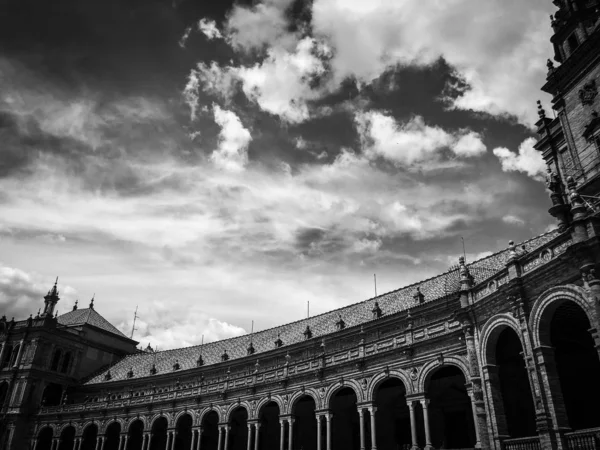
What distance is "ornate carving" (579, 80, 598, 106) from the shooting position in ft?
103

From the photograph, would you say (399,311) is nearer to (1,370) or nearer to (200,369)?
(200,369)

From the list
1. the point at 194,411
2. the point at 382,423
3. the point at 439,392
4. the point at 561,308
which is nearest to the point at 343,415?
the point at 382,423

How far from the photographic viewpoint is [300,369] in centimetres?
3881

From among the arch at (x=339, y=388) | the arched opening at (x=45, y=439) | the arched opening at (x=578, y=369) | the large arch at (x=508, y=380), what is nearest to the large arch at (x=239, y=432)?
the arch at (x=339, y=388)

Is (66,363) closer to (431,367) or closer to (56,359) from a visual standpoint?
(56,359)

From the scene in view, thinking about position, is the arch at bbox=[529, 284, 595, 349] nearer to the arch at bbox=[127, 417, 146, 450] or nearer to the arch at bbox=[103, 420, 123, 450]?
the arch at bbox=[127, 417, 146, 450]

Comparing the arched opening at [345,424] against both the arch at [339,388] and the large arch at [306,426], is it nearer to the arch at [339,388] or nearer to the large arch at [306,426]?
the large arch at [306,426]

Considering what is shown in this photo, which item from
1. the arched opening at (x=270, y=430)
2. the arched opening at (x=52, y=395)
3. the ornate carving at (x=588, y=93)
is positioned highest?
the ornate carving at (x=588, y=93)

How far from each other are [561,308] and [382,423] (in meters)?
20.6

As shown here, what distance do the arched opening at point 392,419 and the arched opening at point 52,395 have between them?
4965 centimetres

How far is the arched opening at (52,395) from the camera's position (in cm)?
6712

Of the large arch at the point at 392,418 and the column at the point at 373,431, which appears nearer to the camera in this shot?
the column at the point at 373,431

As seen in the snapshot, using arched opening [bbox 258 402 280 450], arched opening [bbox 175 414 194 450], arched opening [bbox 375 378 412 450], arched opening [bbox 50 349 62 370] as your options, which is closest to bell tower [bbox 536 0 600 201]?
arched opening [bbox 375 378 412 450]

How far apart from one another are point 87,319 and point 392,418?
5735 centimetres
